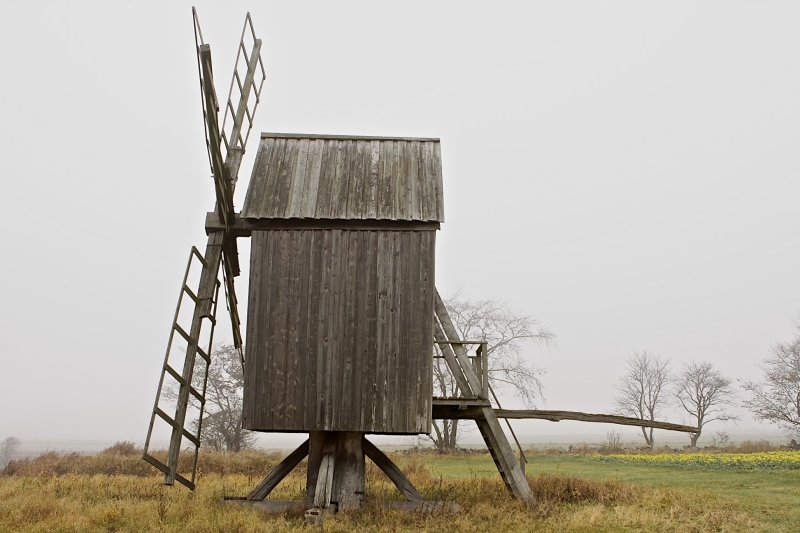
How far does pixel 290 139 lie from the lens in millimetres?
14945

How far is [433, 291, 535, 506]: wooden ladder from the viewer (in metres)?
13.1

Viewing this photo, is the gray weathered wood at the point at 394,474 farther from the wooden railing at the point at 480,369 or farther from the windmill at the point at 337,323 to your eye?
the wooden railing at the point at 480,369

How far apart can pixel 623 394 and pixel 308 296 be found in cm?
5522

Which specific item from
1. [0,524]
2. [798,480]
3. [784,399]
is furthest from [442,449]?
[0,524]

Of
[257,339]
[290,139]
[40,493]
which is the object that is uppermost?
[290,139]

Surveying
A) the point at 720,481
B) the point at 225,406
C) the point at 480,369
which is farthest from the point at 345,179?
the point at 225,406

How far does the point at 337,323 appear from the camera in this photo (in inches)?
496

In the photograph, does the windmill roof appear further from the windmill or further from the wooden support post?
the wooden support post

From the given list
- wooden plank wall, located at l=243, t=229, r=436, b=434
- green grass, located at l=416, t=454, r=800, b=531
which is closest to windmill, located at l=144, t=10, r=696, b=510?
wooden plank wall, located at l=243, t=229, r=436, b=434

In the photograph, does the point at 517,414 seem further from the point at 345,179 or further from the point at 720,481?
the point at 720,481

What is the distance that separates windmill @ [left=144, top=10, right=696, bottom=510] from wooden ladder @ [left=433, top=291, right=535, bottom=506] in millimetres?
28

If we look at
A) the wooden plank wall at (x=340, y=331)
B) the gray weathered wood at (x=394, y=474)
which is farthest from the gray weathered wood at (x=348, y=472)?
the wooden plank wall at (x=340, y=331)

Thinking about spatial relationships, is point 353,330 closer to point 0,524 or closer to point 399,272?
point 399,272

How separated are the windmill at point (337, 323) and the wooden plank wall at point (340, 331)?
20 millimetres
